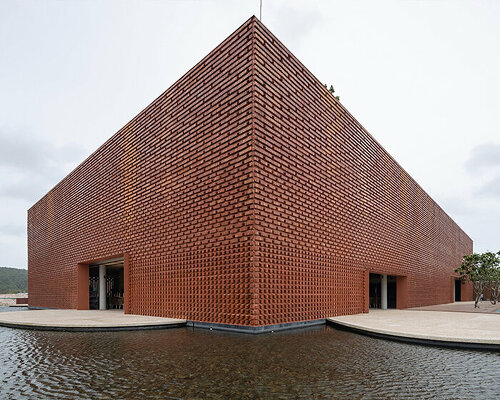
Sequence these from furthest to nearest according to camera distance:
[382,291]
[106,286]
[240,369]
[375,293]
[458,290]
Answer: [458,290] < [375,293] < [106,286] < [382,291] < [240,369]

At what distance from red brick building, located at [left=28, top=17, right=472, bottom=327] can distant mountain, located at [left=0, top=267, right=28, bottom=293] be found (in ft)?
159

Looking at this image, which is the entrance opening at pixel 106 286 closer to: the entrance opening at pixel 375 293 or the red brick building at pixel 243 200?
the red brick building at pixel 243 200

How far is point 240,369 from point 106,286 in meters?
13.8

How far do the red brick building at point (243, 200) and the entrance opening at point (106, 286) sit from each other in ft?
1.58

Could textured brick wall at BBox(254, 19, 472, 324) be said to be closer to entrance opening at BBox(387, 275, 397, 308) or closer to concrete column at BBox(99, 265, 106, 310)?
entrance opening at BBox(387, 275, 397, 308)

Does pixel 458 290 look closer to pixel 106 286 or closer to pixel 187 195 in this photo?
pixel 106 286

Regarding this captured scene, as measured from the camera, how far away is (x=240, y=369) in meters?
4.33

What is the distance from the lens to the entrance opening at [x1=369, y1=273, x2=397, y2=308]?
52.1 ft

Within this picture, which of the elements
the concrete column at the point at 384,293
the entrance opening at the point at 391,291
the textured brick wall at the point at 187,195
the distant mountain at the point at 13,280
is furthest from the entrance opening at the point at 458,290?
the distant mountain at the point at 13,280

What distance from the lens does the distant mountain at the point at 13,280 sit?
178ft

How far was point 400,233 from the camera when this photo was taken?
51.1ft

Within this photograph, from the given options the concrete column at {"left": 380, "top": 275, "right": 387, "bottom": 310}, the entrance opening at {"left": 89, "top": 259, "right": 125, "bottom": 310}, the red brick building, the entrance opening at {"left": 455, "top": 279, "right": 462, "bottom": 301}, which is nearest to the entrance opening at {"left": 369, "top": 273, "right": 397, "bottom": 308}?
the concrete column at {"left": 380, "top": 275, "right": 387, "bottom": 310}

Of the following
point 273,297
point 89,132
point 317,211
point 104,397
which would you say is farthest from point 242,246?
point 89,132

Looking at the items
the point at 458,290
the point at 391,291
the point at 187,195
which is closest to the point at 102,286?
the point at 187,195
